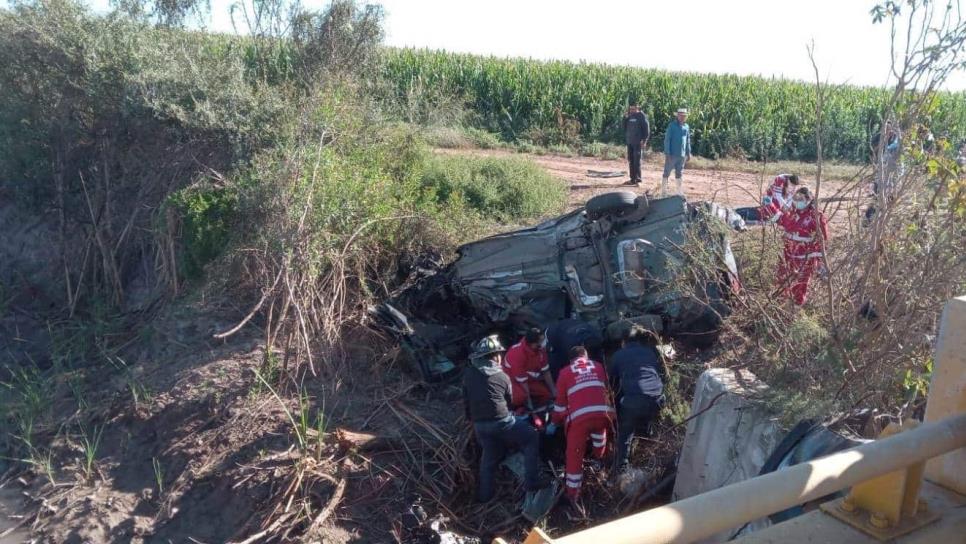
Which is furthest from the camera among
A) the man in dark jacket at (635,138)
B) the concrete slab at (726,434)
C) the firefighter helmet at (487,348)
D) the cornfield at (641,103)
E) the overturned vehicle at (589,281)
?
the cornfield at (641,103)

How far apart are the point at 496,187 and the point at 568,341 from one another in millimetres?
6131

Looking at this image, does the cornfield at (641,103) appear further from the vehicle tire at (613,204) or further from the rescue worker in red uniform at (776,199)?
→ the vehicle tire at (613,204)

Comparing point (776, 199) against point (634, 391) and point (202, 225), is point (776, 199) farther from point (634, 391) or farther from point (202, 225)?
point (202, 225)

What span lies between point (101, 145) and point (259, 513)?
24.4 ft

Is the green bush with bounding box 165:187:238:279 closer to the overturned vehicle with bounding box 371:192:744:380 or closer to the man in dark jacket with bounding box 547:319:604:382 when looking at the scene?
the overturned vehicle with bounding box 371:192:744:380

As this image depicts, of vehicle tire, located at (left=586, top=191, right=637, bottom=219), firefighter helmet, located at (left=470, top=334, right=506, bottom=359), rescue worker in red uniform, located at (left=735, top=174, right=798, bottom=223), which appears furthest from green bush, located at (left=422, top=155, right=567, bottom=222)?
firefighter helmet, located at (left=470, top=334, right=506, bottom=359)

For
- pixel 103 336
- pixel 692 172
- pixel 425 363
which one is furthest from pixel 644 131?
pixel 103 336

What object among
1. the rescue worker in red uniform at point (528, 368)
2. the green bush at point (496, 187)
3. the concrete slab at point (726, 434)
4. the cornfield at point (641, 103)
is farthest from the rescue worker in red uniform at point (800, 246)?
the cornfield at point (641, 103)

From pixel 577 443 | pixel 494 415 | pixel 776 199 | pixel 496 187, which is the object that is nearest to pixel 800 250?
pixel 776 199

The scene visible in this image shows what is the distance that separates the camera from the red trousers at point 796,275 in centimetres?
736

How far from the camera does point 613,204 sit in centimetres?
856

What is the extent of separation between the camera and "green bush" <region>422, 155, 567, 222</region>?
44.3ft

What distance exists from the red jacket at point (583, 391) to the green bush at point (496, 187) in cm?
586

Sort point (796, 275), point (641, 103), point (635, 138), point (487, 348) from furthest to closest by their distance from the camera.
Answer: point (641, 103) < point (635, 138) < point (796, 275) < point (487, 348)
